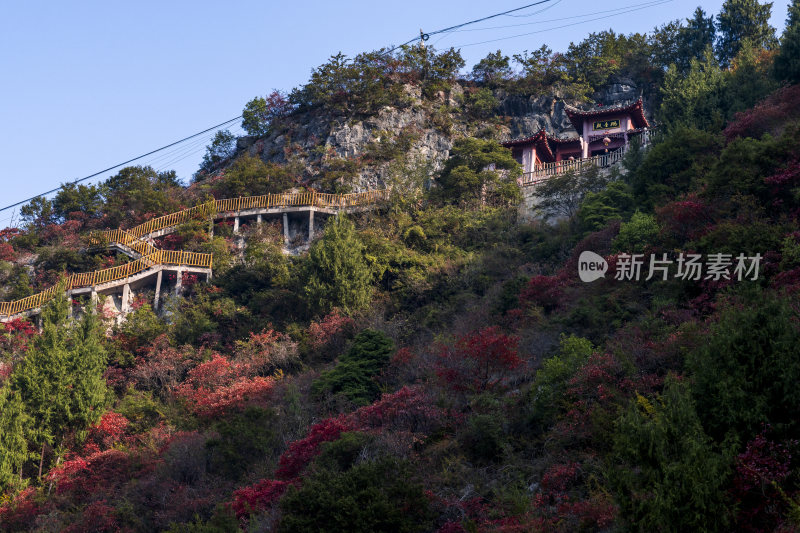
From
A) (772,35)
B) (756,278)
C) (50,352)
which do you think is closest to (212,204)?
(50,352)

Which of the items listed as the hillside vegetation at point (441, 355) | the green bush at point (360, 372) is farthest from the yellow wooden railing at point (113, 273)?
the green bush at point (360, 372)

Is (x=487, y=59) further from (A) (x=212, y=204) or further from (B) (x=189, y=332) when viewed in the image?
(B) (x=189, y=332)

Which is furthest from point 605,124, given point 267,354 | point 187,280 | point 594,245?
point 267,354

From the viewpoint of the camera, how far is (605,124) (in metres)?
31.5

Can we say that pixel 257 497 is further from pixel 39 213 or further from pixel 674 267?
pixel 39 213

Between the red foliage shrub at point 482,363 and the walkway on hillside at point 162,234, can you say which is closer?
the red foliage shrub at point 482,363

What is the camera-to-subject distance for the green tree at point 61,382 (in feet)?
61.8

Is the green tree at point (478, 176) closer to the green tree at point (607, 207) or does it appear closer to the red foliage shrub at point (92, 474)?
Answer: the green tree at point (607, 207)

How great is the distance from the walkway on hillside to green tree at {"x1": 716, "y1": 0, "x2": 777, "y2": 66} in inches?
798

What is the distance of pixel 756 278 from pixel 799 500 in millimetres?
6211

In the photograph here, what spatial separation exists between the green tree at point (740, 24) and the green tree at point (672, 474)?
110ft

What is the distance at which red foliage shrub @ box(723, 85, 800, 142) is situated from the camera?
19.8 m

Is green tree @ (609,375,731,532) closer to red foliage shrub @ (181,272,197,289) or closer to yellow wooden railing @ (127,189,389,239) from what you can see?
red foliage shrub @ (181,272,197,289)

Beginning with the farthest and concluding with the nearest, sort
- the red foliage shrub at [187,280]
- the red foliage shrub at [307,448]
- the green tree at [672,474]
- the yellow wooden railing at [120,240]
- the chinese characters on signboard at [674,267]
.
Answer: the yellow wooden railing at [120,240] < the red foliage shrub at [187,280] < the chinese characters on signboard at [674,267] < the red foliage shrub at [307,448] < the green tree at [672,474]
